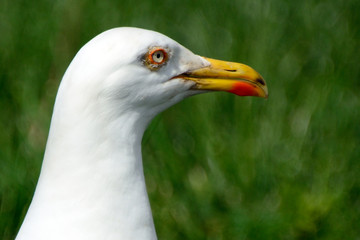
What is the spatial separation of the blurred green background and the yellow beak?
91 centimetres

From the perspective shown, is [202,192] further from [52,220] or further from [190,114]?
[52,220]

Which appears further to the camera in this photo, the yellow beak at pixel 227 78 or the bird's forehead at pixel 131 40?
the yellow beak at pixel 227 78

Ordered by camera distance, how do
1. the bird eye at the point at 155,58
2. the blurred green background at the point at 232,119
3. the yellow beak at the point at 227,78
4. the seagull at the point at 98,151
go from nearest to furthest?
1. the seagull at the point at 98,151
2. the bird eye at the point at 155,58
3. the yellow beak at the point at 227,78
4. the blurred green background at the point at 232,119

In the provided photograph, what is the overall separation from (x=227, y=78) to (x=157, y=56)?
0.30m

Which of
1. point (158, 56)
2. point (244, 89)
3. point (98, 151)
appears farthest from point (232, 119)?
point (98, 151)

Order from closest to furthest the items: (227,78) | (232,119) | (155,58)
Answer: (155,58) < (227,78) < (232,119)

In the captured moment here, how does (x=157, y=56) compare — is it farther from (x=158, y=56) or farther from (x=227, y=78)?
(x=227, y=78)

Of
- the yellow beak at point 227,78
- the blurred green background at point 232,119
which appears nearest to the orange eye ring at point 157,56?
the yellow beak at point 227,78

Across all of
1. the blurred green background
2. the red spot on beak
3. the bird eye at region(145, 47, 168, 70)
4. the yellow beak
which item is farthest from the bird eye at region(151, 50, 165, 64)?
the blurred green background

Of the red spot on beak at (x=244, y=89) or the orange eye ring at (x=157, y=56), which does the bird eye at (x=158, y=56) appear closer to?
the orange eye ring at (x=157, y=56)

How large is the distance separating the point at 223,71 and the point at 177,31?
2.10 metres

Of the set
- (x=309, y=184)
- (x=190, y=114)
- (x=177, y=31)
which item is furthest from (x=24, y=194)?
(x=177, y=31)

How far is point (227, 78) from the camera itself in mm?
2355

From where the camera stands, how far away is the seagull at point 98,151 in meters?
2.01
